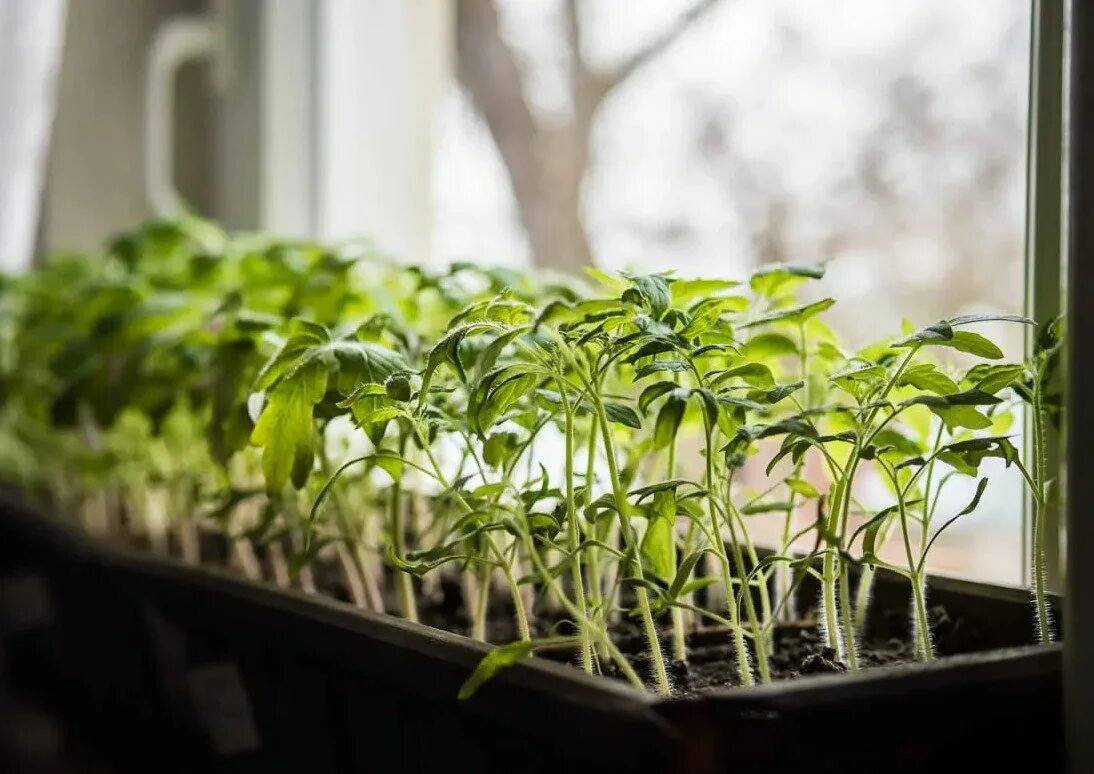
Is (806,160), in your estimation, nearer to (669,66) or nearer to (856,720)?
(669,66)

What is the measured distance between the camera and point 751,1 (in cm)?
122

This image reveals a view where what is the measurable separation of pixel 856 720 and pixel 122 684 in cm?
86

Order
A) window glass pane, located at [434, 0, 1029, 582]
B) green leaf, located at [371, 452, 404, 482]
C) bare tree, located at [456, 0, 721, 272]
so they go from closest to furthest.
A: green leaf, located at [371, 452, 404, 482] → window glass pane, located at [434, 0, 1029, 582] → bare tree, located at [456, 0, 721, 272]

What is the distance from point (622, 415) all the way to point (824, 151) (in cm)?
67

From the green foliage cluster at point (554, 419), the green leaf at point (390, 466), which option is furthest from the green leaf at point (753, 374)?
the green leaf at point (390, 466)

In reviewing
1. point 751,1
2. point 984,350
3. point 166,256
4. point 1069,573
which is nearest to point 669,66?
point 751,1

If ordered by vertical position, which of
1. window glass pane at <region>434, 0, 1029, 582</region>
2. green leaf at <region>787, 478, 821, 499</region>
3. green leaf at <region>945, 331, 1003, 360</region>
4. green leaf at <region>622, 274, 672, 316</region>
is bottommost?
green leaf at <region>787, 478, 821, 499</region>

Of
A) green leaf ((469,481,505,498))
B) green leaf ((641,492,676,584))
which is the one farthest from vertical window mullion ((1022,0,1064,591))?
green leaf ((469,481,505,498))

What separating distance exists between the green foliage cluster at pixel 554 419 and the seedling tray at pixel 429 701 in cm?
5

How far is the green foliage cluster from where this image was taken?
620mm

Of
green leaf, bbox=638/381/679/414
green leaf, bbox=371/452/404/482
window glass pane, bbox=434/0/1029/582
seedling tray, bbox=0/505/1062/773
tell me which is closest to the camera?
seedling tray, bbox=0/505/1062/773

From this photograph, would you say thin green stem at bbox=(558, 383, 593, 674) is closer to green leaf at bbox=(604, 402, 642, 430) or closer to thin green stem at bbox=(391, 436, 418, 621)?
green leaf at bbox=(604, 402, 642, 430)

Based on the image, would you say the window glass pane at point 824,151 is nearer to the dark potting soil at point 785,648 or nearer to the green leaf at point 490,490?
the dark potting soil at point 785,648

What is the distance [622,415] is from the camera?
637 millimetres
